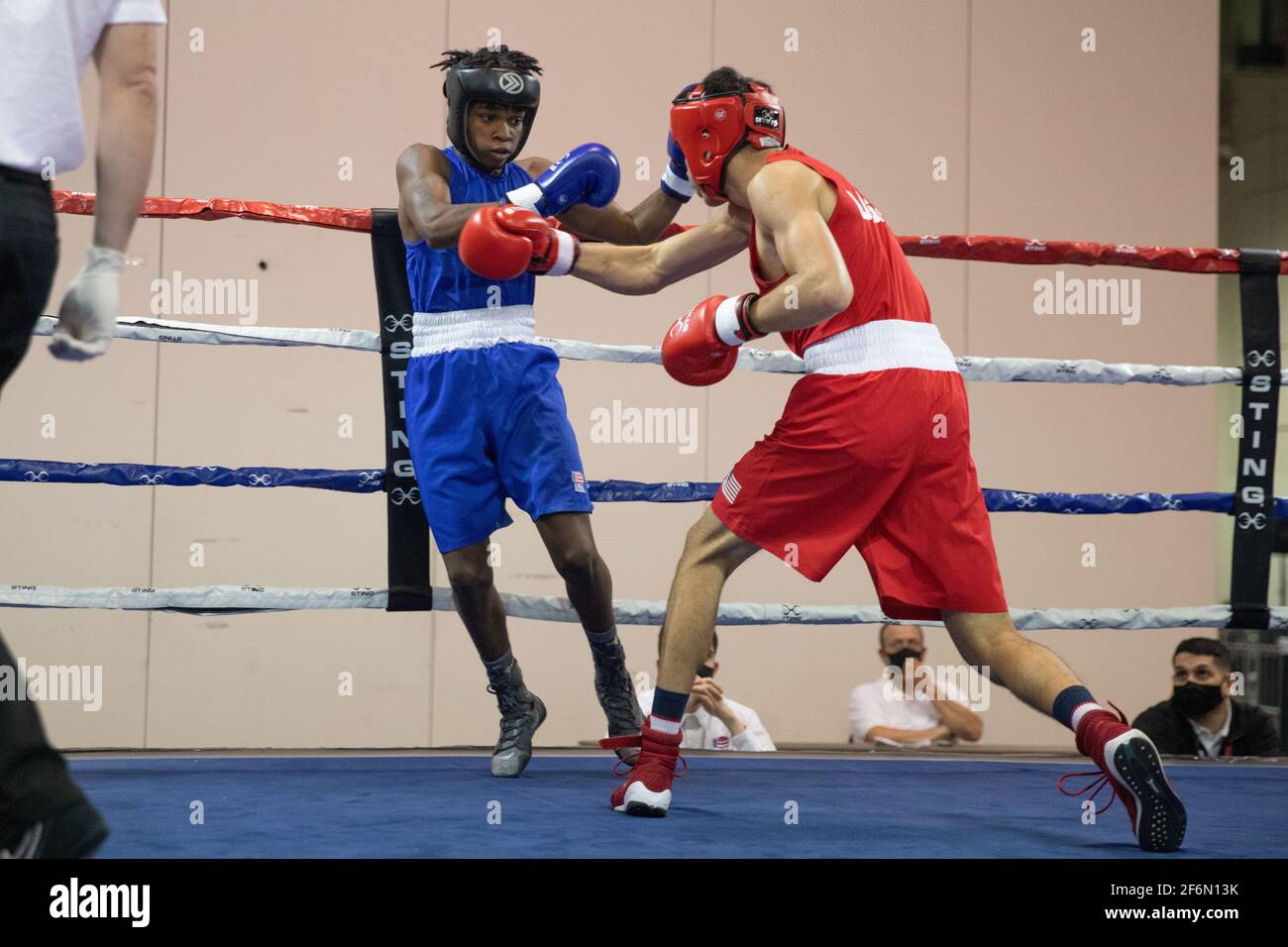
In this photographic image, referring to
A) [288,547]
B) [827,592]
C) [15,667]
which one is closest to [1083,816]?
[15,667]

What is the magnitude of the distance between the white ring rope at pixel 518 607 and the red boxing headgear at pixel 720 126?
0.91 meters

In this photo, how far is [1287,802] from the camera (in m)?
2.14

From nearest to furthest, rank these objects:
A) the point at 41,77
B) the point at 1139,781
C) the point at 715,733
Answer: the point at 41,77 < the point at 1139,781 < the point at 715,733

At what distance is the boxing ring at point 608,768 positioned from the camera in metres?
1.66

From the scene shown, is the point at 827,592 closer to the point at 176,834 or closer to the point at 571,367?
the point at 571,367

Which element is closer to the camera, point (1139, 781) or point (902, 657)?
point (1139, 781)

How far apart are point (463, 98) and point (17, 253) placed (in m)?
1.43

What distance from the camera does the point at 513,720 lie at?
238 centimetres

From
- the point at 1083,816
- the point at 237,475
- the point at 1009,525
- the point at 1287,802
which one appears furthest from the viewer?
the point at 1009,525

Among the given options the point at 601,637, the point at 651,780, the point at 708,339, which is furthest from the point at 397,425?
the point at 651,780

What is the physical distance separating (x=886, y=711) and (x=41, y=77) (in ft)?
10.6

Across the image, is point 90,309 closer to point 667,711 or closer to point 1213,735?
point 667,711

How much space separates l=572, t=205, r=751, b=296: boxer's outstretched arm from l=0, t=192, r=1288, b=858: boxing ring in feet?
1.36

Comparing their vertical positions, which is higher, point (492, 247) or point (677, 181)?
point (677, 181)
